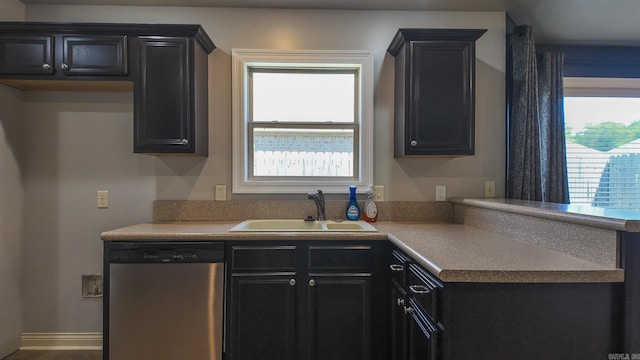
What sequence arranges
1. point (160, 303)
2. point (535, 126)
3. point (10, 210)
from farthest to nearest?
point (535, 126) < point (10, 210) < point (160, 303)

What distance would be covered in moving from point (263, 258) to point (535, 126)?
6.95 feet

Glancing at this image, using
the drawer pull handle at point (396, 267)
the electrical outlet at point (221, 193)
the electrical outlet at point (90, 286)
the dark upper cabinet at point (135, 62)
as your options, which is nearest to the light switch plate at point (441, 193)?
the drawer pull handle at point (396, 267)

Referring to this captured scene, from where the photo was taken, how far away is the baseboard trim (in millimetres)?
2406

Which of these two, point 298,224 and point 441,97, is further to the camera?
point 298,224

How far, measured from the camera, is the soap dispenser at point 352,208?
2412 millimetres

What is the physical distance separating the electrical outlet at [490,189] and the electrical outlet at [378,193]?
0.78m

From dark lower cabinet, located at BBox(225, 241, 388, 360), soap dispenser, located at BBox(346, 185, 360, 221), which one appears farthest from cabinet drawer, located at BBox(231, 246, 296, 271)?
soap dispenser, located at BBox(346, 185, 360, 221)

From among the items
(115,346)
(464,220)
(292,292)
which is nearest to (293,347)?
(292,292)

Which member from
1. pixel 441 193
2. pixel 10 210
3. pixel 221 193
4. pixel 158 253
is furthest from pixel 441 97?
pixel 10 210

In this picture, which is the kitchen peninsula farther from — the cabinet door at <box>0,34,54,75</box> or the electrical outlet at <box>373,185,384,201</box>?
the cabinet door at <box>0,34,54,75</box>

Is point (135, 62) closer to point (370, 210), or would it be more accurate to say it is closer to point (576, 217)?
point (370, 210)

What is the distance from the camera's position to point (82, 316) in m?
2.45

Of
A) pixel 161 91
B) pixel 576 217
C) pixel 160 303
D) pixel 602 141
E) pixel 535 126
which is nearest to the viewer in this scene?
pixel 576 217

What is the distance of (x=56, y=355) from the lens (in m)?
2.34
